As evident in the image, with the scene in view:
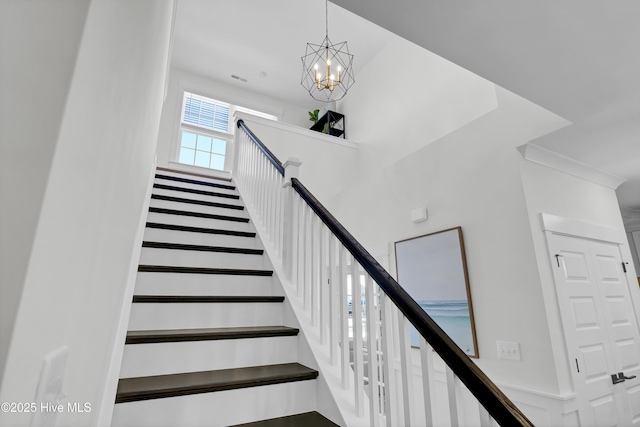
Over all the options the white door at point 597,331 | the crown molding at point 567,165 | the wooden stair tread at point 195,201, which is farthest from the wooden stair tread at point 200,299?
the crown molding at point 567,165

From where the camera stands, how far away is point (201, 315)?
6.13 ft

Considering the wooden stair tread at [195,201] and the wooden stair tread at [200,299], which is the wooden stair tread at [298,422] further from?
the wooden stair tread at [195,201]

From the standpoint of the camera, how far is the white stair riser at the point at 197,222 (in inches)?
108

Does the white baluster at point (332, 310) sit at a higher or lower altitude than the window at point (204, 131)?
lower

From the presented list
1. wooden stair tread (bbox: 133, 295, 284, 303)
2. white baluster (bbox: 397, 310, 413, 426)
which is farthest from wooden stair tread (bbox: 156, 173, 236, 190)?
white baluster (bbox: 397, 310, 413, 426)

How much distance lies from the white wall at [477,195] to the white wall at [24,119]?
8.96ft

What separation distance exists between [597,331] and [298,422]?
7.90 feet

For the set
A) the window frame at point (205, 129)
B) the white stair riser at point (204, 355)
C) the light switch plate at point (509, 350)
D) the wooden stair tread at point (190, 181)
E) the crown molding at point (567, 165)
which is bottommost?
the light switch plate at point (509, 350)

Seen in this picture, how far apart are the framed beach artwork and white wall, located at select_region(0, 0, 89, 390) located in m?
2.87

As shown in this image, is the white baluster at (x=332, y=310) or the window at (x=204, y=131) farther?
the window at (x=204, y=131)

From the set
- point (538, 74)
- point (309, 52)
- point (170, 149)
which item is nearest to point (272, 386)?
point (538, 74)

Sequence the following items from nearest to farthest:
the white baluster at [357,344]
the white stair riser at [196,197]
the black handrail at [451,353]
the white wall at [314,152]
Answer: the black handrail at [451,353] → the white baluster at [357,344] → the white stair riser at [196,197] → the white wall at [314,152]

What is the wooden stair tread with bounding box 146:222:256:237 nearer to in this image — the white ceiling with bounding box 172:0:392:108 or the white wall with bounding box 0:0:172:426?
the white wall with bounding box 0:0:172:426

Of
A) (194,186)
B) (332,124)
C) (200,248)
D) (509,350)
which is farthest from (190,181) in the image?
(509,350)
